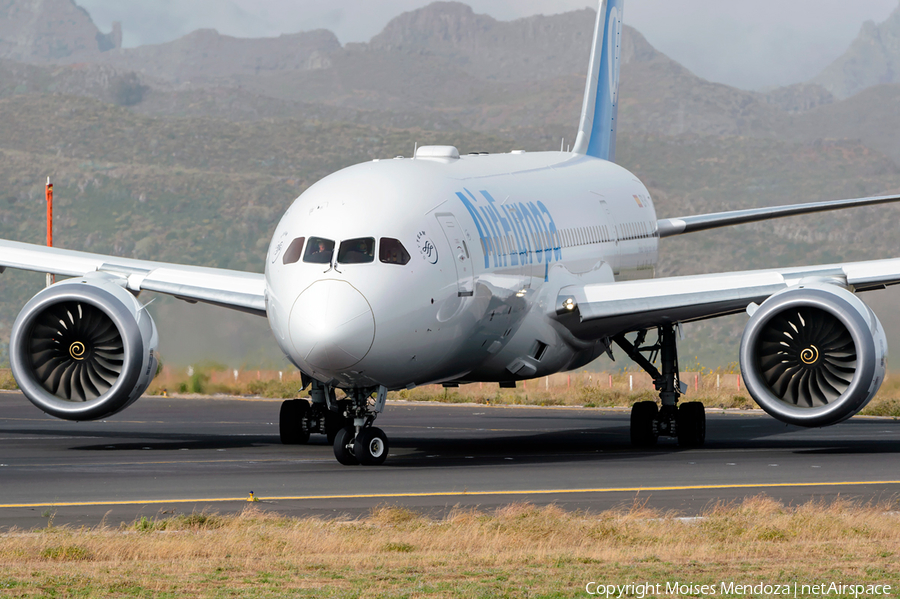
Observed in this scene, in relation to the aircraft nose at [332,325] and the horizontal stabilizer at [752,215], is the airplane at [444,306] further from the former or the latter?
the horizontal stabilizer at [752,215]

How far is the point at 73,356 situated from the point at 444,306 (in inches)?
278

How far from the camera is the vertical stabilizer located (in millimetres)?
35031

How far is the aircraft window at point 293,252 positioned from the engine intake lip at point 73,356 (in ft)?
14.5

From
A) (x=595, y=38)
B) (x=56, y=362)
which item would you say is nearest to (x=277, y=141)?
(x=595, y=38)

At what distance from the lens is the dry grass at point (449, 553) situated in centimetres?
1092

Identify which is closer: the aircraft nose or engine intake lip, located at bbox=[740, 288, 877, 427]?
the aircraft nose

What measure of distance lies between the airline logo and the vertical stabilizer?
971 cm

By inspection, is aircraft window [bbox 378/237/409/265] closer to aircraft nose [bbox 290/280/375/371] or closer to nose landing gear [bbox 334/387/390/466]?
aircraft nose [bbox 290/280/375/371]

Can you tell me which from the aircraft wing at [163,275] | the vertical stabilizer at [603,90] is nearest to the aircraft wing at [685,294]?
the aircraft wing at [163,275]

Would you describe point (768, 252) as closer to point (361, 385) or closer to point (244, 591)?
point (361, 385)

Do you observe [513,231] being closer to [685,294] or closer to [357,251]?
[685,294]

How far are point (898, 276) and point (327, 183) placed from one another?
9.25m

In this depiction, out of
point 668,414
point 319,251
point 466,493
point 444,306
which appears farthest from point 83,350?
point 668,414

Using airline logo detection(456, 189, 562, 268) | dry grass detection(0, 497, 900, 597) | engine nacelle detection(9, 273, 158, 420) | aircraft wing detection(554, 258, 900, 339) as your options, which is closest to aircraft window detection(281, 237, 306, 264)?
airline logo detection(456, 189, 562, 268)
